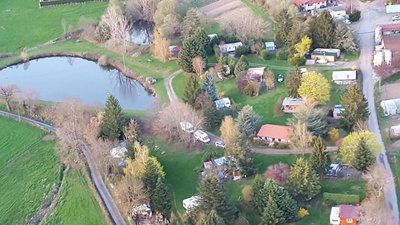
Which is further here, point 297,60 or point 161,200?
point 297,60

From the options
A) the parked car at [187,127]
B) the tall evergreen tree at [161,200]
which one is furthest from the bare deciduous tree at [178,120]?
the tall evergreen tree at [161,200]

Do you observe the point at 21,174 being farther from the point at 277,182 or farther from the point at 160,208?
the point at 277,182

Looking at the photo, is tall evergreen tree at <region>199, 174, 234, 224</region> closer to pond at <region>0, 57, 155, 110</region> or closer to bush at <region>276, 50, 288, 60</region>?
pond at <region>0, 57, 155, 110</region>

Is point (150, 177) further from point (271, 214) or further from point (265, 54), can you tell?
point (265, 54)

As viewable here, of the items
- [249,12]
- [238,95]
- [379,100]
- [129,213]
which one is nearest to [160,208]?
[129,213]

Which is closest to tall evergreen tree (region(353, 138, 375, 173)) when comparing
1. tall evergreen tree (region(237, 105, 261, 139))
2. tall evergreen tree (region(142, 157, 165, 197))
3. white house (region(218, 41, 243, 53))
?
tall evergreen tree (region(237, 105, 261, 139))

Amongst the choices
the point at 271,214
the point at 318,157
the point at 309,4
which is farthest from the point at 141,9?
the point at 271,214
